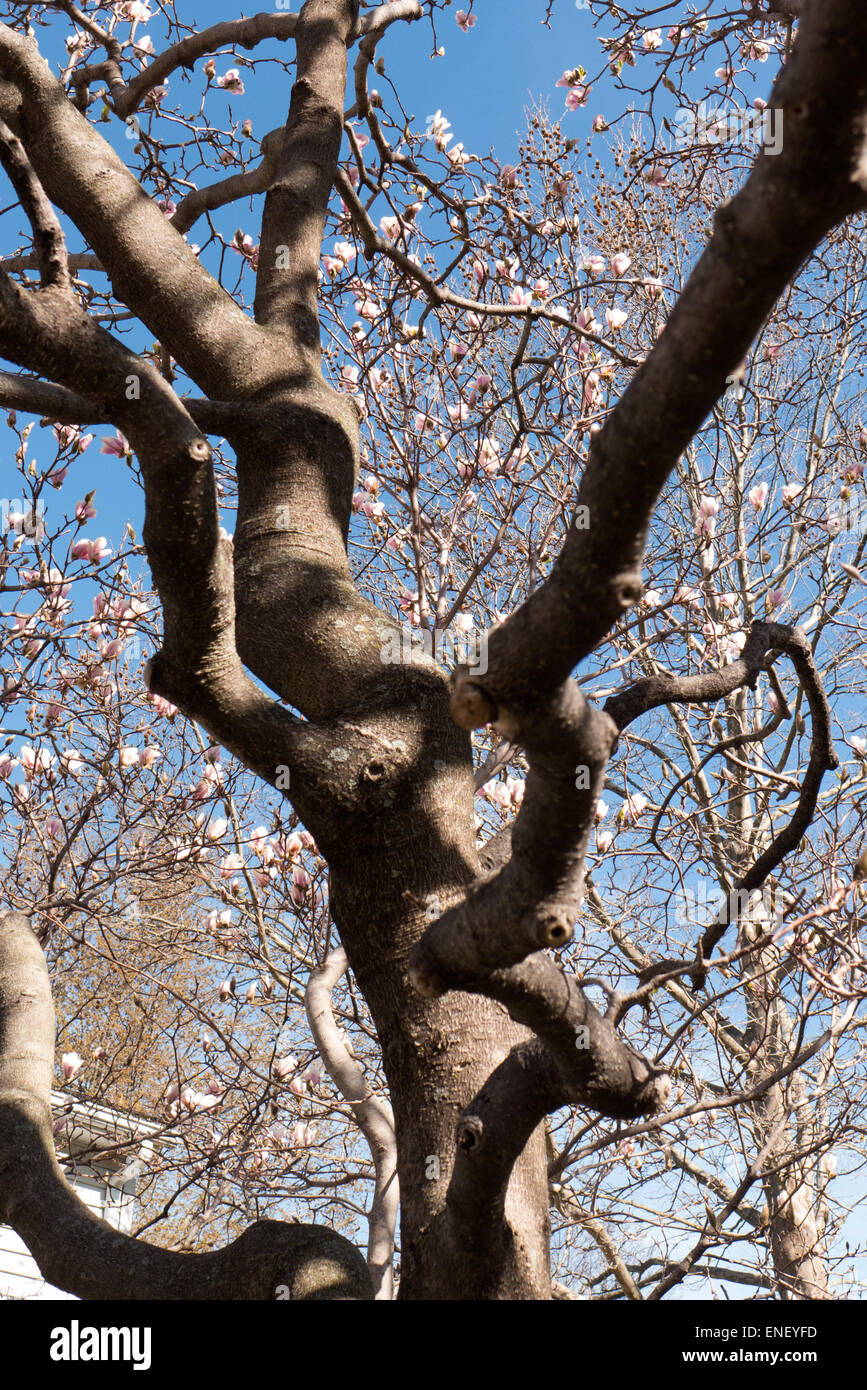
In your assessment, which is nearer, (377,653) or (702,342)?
(702,342)

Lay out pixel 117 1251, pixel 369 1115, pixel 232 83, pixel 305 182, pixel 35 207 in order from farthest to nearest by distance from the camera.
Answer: pixel 232 83 → pixel 369 1115 → pixel 305 182 → pixel 117 1251 → pixel 35 207

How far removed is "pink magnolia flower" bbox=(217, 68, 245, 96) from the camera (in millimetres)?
4340

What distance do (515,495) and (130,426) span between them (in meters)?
3.28

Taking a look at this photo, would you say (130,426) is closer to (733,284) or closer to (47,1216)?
(733,284)

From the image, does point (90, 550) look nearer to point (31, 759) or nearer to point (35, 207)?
point (31, 759)

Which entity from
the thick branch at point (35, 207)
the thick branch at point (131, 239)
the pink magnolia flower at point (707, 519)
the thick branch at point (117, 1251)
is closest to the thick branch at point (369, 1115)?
the thick branch at point (117, 1251)

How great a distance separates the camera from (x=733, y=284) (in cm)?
85

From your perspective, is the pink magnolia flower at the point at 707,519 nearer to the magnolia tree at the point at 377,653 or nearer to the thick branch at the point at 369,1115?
the magnolia tree at the point at 377,653

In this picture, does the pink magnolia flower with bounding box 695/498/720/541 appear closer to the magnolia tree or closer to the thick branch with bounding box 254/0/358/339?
the magnolia tree

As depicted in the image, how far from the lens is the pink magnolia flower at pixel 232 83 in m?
4.34

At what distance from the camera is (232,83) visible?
4.37m

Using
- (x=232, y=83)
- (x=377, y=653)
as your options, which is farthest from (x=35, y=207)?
(x=232, y=83)

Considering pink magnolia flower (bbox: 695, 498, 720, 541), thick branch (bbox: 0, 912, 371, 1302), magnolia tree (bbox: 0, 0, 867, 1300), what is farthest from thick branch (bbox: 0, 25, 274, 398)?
pink magnolia flower (bbox: 695, 498, 720, 541)

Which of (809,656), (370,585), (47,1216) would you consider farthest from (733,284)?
(370,585)
